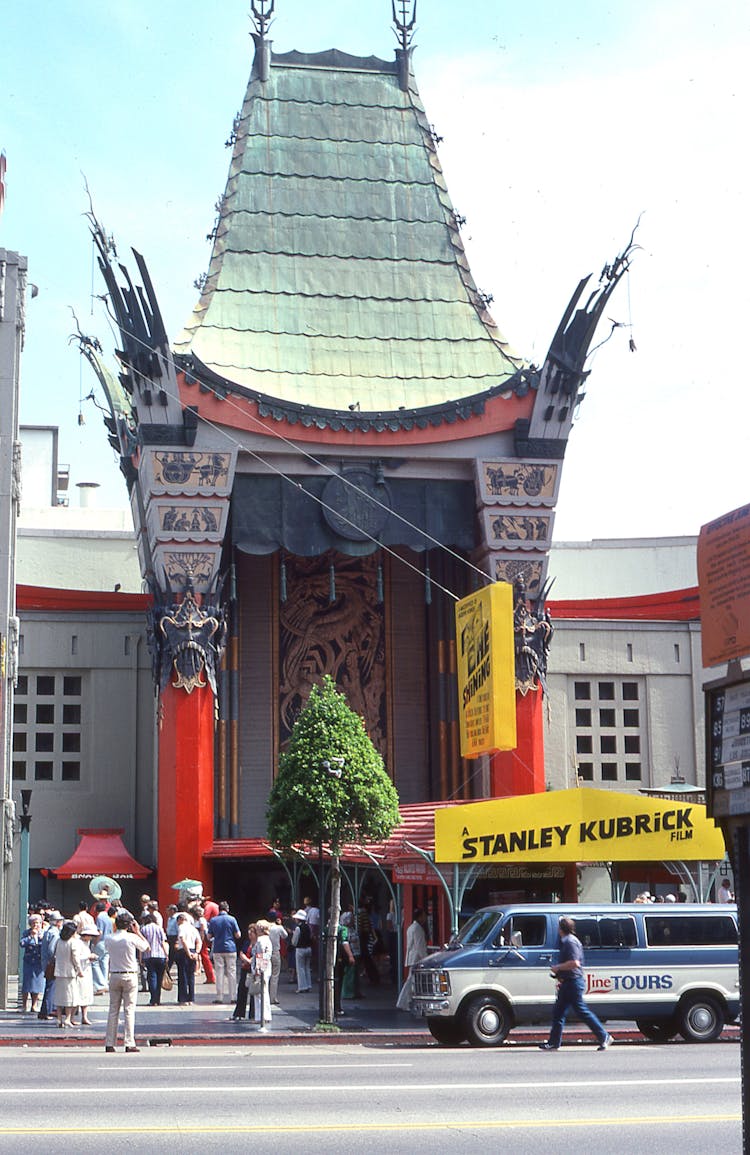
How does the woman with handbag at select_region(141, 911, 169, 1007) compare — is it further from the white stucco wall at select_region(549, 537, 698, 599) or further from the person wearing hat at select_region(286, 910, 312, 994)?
the white stucco wall at select_region(549, 537, 698, 599)

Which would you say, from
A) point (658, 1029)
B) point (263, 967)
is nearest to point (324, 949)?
point (263, 967)

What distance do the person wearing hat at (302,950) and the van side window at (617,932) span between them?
11780mm

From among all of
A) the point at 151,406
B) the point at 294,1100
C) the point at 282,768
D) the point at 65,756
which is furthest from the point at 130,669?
the point at 294,1100

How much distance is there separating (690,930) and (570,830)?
369cm

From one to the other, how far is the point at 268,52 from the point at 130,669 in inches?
784

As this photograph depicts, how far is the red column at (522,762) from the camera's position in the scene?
147 feet

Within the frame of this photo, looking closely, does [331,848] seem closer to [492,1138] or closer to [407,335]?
[492,1138]

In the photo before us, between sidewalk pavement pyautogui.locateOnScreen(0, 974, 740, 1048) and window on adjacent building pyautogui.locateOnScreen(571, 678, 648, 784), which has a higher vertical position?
window on adjacent building pyautogui.locateOnScreen(571, 678, 648, 784)

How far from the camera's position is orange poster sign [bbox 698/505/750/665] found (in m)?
7.75

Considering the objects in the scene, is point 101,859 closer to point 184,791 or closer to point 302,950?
point 184,791

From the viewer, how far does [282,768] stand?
93.1 ft

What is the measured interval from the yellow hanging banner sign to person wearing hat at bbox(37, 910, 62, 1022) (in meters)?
12.9

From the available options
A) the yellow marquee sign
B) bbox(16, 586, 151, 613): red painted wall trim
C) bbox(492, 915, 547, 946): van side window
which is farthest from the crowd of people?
bbox(16, 586, 151, 613): red painted wall trim

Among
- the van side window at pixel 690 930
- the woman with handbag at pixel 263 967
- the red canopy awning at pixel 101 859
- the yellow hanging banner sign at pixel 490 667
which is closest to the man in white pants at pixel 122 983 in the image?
the woman with handbag at pixel 263 967
